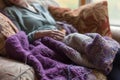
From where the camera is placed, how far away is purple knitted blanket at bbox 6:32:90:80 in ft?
4.50

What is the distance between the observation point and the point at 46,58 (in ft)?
4.91

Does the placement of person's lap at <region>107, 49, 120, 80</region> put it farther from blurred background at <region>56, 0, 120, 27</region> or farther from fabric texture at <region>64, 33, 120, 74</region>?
blurred background at <region>56, 0, 120, 27</region>

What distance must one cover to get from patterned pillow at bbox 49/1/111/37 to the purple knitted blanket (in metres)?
0.47

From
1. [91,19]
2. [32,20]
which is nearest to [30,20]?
[32,20]

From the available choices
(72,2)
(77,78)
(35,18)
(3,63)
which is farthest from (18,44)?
(72,2)

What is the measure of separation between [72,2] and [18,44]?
4.66 feet

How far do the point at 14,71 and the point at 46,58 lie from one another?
0.31 meters

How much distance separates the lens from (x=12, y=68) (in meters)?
1.25

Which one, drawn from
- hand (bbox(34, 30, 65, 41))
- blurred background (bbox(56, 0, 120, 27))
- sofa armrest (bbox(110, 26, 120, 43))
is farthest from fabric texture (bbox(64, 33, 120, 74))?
blurred background (bbox(56, 0, 120, 27))

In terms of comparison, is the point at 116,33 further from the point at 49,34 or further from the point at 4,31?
the point at 4,31

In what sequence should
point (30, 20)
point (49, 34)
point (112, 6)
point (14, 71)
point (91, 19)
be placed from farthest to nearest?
point (112, 6) → point (91, 19) → point (30, 20) → point (49, 34) → point (14, 71)

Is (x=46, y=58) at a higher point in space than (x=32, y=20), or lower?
lower

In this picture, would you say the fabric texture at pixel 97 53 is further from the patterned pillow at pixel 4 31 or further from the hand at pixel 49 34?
the patterned pillow at pixel 4 31

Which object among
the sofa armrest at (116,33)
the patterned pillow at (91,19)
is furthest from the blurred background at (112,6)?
the patterned pillow at (91,19)
